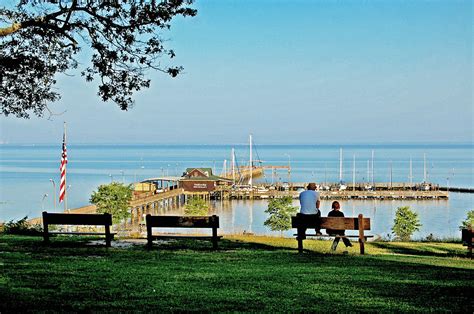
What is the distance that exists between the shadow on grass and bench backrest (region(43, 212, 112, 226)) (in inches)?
311

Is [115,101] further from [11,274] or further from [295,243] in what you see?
[295,243]

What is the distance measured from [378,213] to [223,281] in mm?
74656

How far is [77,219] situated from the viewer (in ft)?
56.5

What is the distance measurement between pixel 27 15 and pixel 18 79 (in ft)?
5.82

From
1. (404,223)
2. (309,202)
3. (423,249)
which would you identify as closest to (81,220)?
(309,202)

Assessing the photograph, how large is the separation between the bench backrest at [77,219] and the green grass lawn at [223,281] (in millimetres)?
732

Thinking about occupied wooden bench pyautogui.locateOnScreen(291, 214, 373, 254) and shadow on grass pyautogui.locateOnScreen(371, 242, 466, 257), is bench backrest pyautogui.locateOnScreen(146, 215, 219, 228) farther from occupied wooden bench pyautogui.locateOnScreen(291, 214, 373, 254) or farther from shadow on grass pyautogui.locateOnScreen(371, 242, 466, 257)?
shadow on grass pyautogui.locateOnScreen(371, 242, 466, 257)

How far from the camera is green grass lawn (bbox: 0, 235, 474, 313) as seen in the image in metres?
9.03

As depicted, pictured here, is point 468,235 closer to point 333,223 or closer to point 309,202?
point 333,223

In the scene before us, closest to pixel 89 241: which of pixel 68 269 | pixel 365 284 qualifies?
pixel 68 269

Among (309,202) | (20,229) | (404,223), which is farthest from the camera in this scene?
(404,223)

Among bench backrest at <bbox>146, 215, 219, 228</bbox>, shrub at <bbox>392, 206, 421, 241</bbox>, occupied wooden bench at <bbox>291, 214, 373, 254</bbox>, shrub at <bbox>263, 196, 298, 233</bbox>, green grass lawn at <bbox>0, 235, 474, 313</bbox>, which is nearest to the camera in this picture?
green grass lawn at <bbox>0, 235, 474, 313</bbox>

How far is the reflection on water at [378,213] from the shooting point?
2482 inches

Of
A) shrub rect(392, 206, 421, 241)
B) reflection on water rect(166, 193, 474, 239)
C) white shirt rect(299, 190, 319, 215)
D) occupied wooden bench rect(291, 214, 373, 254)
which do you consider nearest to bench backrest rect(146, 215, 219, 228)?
occupied wooden bench rect(291, 214, 373, 254)
